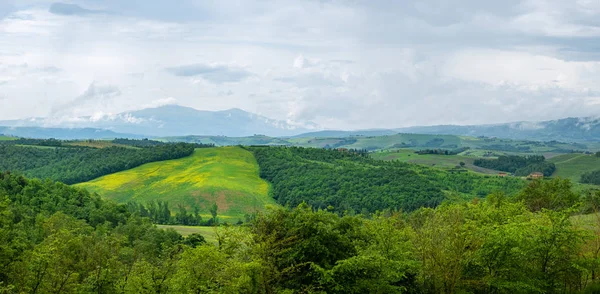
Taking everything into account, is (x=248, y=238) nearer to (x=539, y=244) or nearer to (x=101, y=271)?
(x=101, y=271)

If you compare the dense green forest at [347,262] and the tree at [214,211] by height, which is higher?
the dense green forest at [347,262]

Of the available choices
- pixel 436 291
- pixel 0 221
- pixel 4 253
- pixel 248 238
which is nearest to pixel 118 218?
pixel 0 221

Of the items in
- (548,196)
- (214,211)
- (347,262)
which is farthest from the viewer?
(214,211)

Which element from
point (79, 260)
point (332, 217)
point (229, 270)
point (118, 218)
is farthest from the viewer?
point (118, 218)

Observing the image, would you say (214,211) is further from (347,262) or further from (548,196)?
(347,262)

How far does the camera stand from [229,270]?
39.6 m

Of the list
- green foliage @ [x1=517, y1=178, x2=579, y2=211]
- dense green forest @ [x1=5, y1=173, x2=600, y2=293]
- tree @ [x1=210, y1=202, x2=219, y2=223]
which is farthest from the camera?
tree @ [x1=210, y1=202, x2=219, y2=223]

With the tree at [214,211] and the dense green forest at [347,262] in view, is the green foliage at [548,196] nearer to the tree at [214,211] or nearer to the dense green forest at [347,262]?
the dense green forest at [347,262]

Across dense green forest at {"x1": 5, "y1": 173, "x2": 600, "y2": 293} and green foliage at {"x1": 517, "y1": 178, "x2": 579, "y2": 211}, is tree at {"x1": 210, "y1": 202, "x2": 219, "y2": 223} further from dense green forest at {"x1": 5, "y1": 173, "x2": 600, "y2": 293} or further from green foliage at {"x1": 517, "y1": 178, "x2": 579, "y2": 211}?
dense green forest at {"x1": 5, "y1": 173, "x2": 600, "y2": 293}

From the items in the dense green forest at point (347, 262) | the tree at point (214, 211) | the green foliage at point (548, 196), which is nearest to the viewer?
the dense green forest at point (347, 262)

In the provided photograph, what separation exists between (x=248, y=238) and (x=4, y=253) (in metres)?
25.4

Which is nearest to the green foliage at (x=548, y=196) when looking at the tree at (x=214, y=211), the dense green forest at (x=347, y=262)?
the dense green forest at (x=347, y=262)

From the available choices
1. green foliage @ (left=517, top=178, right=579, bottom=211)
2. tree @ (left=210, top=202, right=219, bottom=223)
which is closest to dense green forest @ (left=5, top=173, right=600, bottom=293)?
green foliage @ (left=517, top=178, right=579, bottom=211)

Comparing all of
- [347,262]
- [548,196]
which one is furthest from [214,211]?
[347,262]
